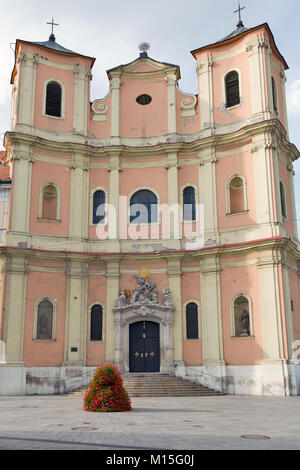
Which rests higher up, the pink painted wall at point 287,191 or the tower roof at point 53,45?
the tower roof at point 53,45

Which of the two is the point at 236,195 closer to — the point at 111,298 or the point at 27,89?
A: the point at 111,298

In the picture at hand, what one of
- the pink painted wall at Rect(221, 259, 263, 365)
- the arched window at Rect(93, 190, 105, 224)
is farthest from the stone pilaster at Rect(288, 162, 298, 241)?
the arched window at Rect(93, 190, 105, 224)

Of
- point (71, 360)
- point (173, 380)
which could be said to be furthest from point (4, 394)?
point (173, 380)

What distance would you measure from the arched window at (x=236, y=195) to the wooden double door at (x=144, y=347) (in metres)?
6.89

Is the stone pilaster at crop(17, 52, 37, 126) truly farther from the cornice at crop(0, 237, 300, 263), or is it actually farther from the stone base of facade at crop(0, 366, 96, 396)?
the stone base of facade at crop(0, 366, 96, 396)

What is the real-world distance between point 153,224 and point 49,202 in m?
5.51

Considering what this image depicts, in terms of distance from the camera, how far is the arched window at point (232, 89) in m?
26.8

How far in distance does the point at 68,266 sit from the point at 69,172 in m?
5.12

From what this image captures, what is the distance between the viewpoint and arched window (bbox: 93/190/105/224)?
88.0 feet

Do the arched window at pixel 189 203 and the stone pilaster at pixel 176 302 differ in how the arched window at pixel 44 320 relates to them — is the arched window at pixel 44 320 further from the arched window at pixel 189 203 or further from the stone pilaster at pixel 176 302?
the arched window at pixel 189 203

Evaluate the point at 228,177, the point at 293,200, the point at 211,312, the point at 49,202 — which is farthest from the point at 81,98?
the point at 211,312

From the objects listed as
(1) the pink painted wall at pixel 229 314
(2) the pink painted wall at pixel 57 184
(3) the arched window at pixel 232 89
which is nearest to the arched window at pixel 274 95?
(3) the arched window at pixel 232 89

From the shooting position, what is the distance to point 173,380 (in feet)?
75.9
